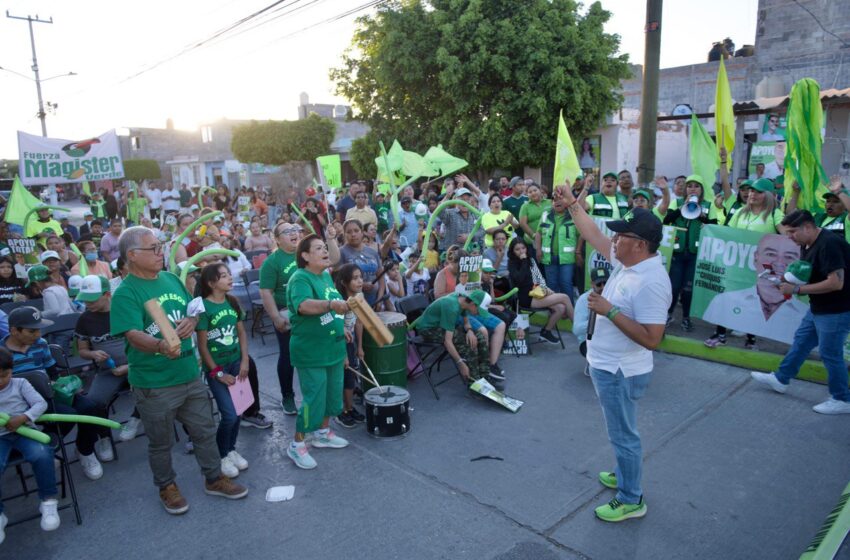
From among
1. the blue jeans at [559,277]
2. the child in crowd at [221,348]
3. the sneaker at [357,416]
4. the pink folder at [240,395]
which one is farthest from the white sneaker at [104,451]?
the blue jeans at [559,277]

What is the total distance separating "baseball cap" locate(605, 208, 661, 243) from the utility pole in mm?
5825

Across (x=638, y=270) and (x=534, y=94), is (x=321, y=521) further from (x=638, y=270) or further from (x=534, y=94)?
(x=534, y=94)

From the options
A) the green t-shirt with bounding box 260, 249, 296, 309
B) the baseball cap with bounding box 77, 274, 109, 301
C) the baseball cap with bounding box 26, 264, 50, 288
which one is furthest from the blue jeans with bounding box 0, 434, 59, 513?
the baseball cap with bounding box 26, 264, 50, 288

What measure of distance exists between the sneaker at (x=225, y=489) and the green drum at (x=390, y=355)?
1.84 meters

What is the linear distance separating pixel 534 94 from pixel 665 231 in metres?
9.43

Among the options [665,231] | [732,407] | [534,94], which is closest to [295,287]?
[732,407]

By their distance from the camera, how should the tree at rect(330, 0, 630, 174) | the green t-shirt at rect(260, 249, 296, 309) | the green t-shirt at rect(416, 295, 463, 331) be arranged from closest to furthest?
the green t-shirt at rect(260, 249, 296, 309) → the green t-shirt at rect(416, 295, 463, 331) → the tree at rect(330, 0, 630, 174)

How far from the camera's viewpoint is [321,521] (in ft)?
12.5

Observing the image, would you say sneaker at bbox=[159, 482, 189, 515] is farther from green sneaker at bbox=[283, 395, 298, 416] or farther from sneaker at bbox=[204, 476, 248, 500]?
green sneaker at bbox=[283, 395, 298, 416]

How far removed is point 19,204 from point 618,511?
33.7 feet

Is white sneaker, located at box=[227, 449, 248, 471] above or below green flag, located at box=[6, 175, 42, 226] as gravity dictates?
below

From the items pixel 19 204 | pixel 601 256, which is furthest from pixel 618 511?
pixel 19 204

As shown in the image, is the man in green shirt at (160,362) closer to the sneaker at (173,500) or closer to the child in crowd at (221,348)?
the sneaker at (173,500)

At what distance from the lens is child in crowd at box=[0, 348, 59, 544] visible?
3699 mm
